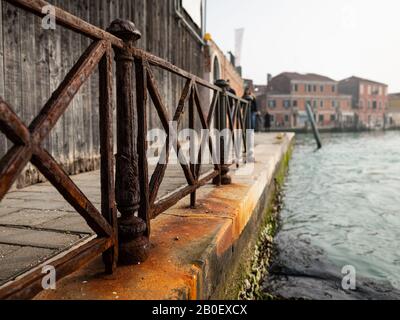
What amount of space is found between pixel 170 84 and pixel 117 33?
560 cm

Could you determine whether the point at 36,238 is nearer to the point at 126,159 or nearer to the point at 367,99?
the point at 126,159

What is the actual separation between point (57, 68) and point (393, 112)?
69.0 metres

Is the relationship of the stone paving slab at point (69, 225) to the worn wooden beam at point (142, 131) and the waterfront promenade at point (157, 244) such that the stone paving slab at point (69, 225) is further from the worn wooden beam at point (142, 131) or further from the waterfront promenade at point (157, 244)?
the worn wooden beam at point (142, 131)

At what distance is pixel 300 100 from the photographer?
4762 centimetres

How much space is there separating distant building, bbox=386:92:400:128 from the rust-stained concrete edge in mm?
65412

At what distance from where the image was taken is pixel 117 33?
137 centimetres

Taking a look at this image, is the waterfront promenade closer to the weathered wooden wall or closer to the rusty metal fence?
the rusty metal fence

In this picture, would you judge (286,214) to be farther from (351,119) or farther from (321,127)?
(351,119)

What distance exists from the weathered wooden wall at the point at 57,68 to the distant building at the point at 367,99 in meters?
55.1

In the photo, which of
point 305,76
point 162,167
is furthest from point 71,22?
point 305,76

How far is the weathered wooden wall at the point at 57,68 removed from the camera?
9.68 ft

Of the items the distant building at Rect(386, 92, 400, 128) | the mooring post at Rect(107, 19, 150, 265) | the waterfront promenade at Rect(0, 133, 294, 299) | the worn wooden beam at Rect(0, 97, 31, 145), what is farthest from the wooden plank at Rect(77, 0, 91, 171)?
the distant building at Rect(386, 92, 400, 128)

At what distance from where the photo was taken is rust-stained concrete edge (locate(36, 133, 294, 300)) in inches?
48.9
